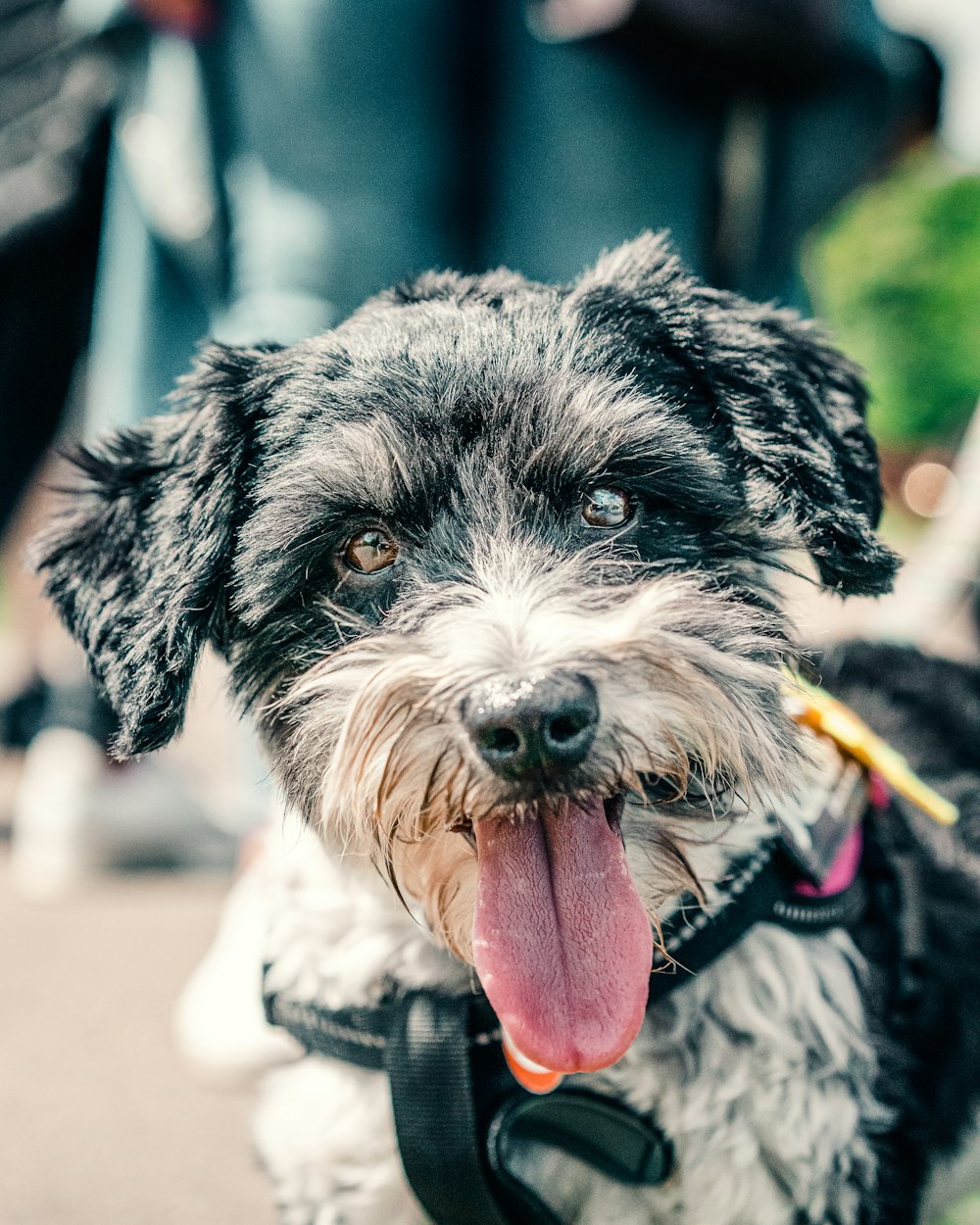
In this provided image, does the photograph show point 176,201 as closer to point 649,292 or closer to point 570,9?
point 570,9

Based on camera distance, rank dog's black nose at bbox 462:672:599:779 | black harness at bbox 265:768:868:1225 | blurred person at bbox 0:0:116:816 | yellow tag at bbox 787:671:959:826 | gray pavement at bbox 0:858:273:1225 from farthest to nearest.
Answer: blurred person at bbox 0:0:116:816
gray pavement at bbox 0:858:273:1225
yellow tag at bbox 787:671:959:826
black harness at bbox 265:768:868:1225
dog's black nose at bbox 462:672:599:779

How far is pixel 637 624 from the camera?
177cm

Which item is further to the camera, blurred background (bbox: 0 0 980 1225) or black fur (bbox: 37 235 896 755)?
blurred background (bbox: 0 0 980 1225)

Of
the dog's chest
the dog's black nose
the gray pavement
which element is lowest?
the gray pavement

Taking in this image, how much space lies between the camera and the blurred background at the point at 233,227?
3006 millimetres

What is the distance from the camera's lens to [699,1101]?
192cm

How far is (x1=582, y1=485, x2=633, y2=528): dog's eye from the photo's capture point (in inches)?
81.3

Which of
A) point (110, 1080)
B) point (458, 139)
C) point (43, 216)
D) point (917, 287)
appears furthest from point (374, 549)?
point (917, 287)

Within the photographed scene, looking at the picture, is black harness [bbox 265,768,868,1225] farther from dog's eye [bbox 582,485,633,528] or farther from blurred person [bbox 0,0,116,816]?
blurred person [bbox 0,0,116,816]

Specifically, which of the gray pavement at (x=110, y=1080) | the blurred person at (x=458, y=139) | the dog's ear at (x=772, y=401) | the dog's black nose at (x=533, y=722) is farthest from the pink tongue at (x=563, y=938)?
the blurred person at (x=458, y=139)

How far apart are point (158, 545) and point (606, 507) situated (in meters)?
0.85

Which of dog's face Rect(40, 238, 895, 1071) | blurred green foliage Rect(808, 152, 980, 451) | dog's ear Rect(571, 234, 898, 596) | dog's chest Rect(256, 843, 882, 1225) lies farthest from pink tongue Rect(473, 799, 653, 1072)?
blurred green foliage Rect(808, 152, 980, 451)

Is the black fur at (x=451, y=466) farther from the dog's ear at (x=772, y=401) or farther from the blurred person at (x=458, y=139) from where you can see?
the blurred person at (x=458, y=139)

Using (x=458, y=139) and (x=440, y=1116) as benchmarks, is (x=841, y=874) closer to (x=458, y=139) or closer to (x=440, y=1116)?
(x=440, y=1116)
